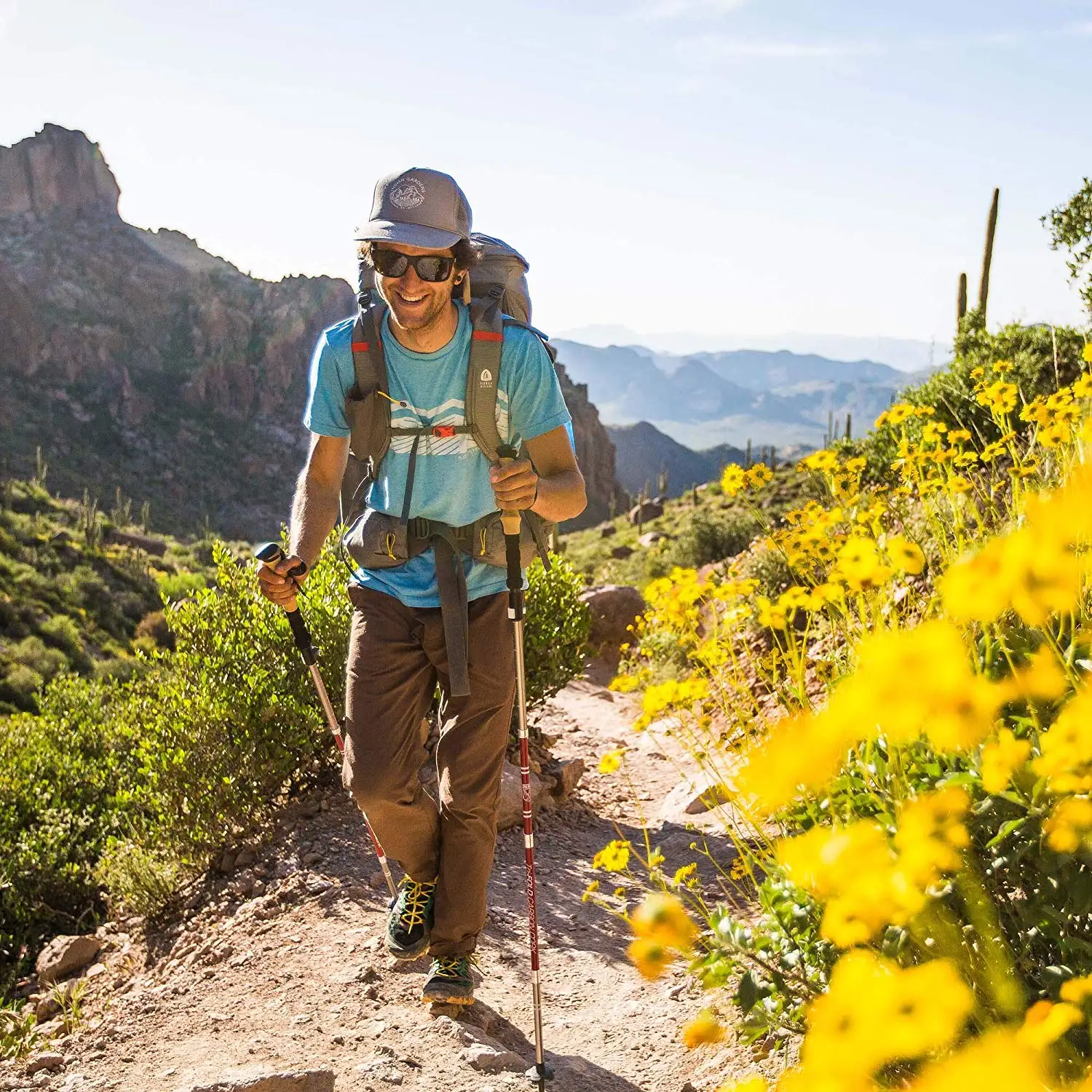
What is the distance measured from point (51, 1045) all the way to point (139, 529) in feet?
139

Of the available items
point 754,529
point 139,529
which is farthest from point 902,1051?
point 139,529

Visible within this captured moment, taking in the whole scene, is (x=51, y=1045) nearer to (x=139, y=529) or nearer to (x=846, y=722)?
(x=846, y=722)

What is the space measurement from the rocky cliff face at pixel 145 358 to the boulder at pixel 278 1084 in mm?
51012

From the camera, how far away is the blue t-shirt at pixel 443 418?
335 cm

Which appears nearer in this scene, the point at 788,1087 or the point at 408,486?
the point at 788,1087

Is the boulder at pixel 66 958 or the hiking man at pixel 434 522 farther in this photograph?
the boulder at pixel 66 958

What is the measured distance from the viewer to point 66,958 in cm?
540

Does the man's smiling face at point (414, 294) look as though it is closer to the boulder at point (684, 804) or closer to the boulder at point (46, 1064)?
the boulder at point (46, 1064)

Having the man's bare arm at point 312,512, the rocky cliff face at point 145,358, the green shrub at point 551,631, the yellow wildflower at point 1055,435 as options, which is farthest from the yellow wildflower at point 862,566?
the rocky cliff face at point 145,358

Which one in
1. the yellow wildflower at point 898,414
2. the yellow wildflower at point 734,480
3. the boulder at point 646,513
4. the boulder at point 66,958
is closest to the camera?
the yellow wildflower at point 734,480

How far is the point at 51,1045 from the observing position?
166 inches

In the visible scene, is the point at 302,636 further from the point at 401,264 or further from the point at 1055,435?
the point at 1055,435

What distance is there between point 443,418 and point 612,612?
9.88 m

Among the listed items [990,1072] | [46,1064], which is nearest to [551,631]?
[46,1064]
